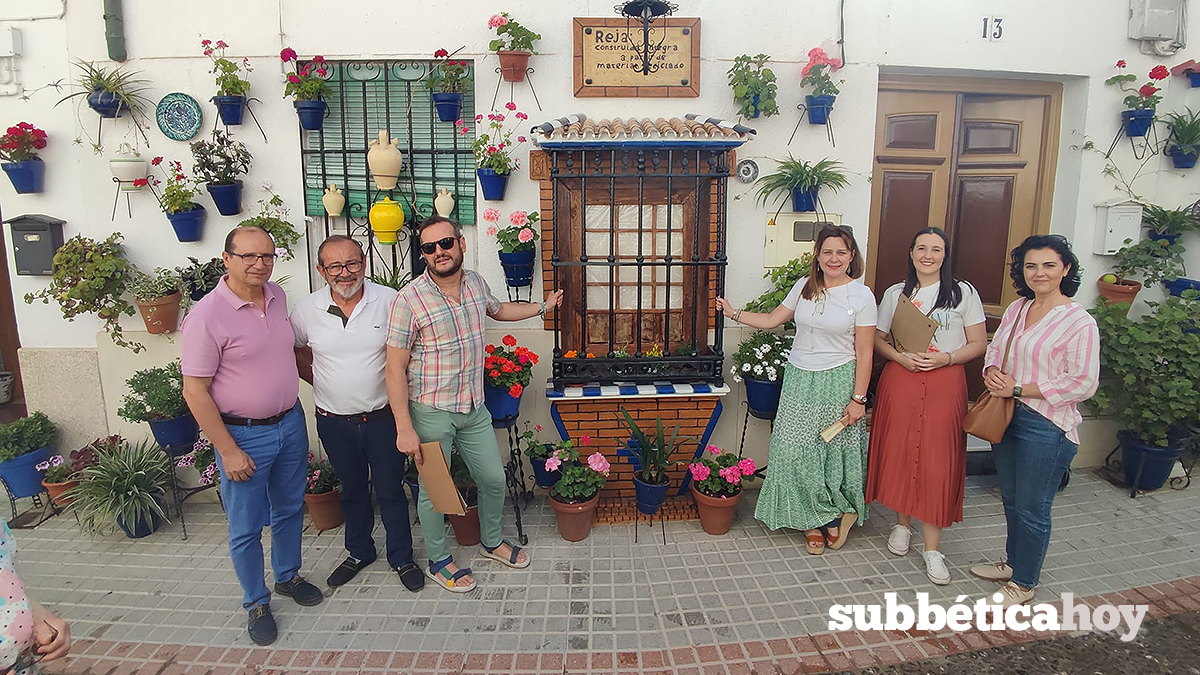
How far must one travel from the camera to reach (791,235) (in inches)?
180

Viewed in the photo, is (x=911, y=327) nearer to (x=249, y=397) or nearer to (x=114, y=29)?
(x=249, y=397)

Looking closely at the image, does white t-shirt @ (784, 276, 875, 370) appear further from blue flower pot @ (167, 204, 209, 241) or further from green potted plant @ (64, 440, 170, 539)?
green potted plant @ (64, 440, 170, 539)

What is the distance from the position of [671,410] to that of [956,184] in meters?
2.83

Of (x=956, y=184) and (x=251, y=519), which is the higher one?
(x=956, y=184)

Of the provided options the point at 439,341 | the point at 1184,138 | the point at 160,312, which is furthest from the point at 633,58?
the point at 1184,138

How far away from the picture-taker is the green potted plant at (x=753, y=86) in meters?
4.20

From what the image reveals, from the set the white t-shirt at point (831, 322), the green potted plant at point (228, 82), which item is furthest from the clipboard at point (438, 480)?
the green potted plant at point (228, 82)

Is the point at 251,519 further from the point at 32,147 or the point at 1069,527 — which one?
the point at 1069,527

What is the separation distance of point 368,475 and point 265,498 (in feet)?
1.75

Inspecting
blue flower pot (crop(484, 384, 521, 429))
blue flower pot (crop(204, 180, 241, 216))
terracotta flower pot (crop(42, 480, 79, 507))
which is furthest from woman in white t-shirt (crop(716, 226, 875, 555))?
terracotta flower pot (crop(42, 480, 79, 507))

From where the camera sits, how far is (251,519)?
3.17 metres

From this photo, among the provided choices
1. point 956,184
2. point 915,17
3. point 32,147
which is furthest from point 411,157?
point 956,184

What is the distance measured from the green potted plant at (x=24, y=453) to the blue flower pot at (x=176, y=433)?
3.21ft

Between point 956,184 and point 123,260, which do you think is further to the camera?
point 956,184
